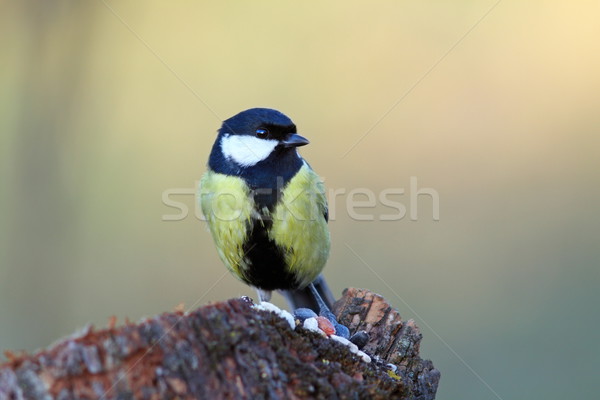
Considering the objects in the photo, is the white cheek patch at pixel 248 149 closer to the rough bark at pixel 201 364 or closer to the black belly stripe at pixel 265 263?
the black belly stripe at pixel 265 263

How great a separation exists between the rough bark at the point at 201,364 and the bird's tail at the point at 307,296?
180 centimetres

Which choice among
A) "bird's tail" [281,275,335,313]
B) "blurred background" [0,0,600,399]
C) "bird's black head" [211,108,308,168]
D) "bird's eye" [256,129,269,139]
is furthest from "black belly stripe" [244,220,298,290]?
"blurred background" [0,0,600,399]

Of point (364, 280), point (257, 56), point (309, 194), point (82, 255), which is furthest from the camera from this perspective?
point (257, 56)

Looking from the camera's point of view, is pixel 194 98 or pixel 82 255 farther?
pixel 194 98

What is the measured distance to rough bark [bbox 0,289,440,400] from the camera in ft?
4.53

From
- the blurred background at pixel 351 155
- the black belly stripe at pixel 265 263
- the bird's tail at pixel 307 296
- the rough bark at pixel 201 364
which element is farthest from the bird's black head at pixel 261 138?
the blurred background at pixel 351 155

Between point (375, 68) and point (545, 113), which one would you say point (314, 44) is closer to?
point (375, 68)

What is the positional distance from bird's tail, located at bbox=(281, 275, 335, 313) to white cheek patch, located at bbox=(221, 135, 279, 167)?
3.43 ft

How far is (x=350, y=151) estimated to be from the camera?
6.25m

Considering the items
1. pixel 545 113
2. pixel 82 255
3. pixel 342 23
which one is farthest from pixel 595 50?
pixel 82 255

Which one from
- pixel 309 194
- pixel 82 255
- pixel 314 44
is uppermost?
pixel 314 44

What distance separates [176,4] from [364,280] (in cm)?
377

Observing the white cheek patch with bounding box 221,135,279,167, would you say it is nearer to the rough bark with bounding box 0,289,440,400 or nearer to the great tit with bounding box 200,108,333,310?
the great tit with bounding box 200,108,333,310

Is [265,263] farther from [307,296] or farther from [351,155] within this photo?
[351,155]
